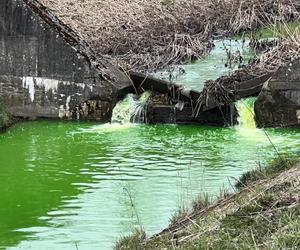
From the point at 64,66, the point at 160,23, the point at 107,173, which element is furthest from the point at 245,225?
the point at 160,23

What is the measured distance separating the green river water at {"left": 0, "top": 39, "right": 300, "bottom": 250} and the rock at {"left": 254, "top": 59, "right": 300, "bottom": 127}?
30 centimetres

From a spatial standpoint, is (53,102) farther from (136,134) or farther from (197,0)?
(197,0)

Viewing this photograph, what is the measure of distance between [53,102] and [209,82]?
313 cm

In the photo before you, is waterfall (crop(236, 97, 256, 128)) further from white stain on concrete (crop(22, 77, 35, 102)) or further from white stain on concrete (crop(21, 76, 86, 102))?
white stain on concrete (crop(22, 77, 35, 102))

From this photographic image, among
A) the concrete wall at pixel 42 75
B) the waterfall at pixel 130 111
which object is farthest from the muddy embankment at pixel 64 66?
the waterfall at pixel 130 111

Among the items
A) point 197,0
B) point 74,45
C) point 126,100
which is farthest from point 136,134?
point 197,0

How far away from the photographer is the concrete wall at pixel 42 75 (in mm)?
13289

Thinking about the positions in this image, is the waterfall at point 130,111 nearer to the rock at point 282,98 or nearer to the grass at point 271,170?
the rock at point 282,98

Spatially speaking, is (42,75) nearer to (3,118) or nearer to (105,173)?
(3,118)

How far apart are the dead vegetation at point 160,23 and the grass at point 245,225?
943 cm

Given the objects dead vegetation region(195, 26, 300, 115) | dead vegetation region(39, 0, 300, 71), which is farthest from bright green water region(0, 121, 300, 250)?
dead vegetation region(39, 0, 300, 71)

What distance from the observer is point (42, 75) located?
13.4 meters

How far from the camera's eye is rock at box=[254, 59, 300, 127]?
12.2 meters

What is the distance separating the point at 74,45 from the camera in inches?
529
